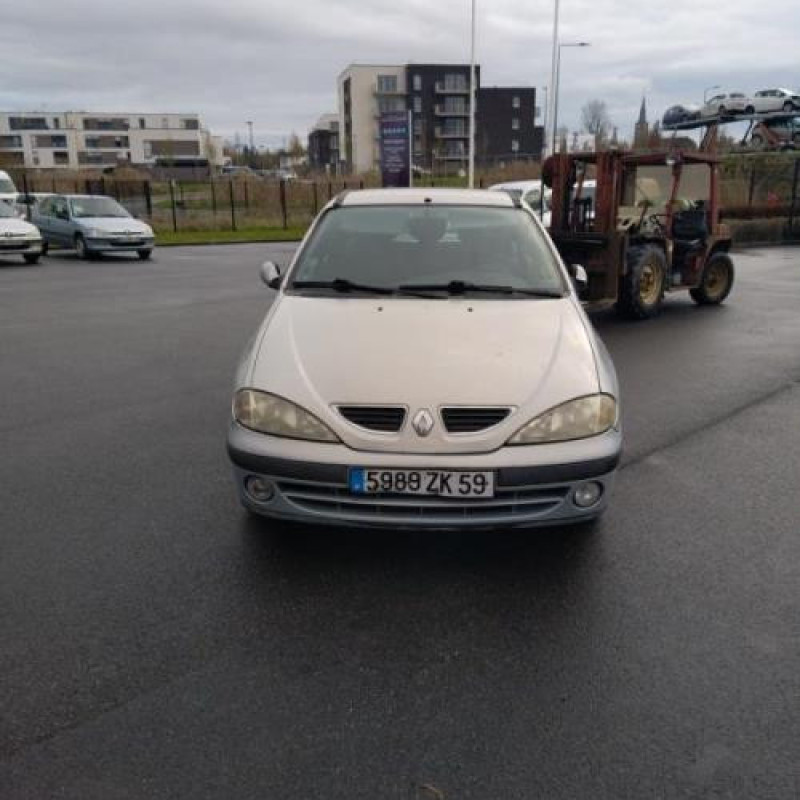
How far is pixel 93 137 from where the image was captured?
400 feet

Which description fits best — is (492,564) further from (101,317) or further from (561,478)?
(101,317)

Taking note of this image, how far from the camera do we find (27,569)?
3531 millimetres

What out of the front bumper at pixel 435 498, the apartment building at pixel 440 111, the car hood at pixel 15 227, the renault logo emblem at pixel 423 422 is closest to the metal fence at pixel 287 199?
the car hood at pixel 15 227

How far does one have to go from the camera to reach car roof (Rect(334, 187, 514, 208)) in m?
5.07

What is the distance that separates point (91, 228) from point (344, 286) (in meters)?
17.1

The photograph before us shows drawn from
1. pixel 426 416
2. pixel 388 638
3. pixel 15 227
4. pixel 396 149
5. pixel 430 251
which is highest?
pixel 396 149

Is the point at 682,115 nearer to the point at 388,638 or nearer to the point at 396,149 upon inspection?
the point at 396,149

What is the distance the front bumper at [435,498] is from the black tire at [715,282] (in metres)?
9.52

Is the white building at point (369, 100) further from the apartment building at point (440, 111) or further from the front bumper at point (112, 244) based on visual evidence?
the front bumper at point (112, 244)

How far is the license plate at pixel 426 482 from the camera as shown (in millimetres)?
3148

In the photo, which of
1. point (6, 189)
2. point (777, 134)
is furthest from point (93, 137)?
point (777, 134)

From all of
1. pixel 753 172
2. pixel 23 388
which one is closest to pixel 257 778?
pixel 23 388

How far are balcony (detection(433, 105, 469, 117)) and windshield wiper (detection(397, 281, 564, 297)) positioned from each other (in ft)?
302

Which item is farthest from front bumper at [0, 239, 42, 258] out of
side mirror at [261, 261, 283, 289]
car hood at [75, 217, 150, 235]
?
side mirror at [261, 261, 283, 289]
